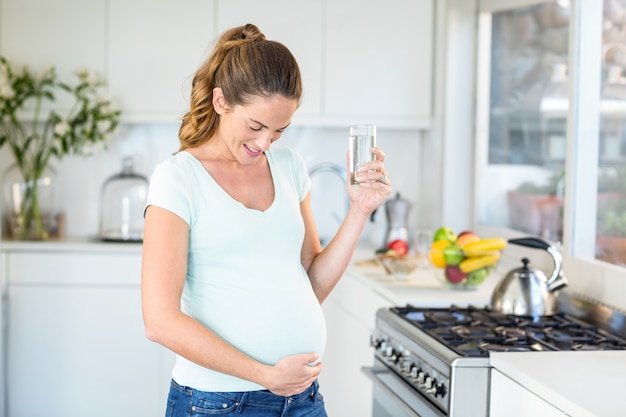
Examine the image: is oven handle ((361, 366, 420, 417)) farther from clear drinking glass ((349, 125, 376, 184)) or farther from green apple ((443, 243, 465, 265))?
clear drinking glass ((349, 125, 376, 184))

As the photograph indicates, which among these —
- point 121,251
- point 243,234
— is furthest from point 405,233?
point 243,234

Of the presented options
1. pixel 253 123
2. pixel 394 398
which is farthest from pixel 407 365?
pixel 253 123

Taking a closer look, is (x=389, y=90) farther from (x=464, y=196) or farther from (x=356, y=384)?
(x=356, y=384)

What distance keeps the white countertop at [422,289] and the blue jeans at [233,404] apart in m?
1.13

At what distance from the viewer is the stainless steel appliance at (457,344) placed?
221cm

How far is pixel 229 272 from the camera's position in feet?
6.02

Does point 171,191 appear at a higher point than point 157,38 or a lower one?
lower

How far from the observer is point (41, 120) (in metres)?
A: 4.46

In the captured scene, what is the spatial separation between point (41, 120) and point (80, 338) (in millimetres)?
1048

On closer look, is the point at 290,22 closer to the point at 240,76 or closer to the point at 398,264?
the point at 398,264

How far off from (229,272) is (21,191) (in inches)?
111

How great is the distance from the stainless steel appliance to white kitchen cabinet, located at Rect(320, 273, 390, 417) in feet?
1.33

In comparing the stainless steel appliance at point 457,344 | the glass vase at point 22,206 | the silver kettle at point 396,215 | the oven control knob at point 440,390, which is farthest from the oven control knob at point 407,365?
the glass vase at point 22,206

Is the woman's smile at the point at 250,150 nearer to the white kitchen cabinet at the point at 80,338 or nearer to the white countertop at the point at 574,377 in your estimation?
the white countertop at the point at 574,377
